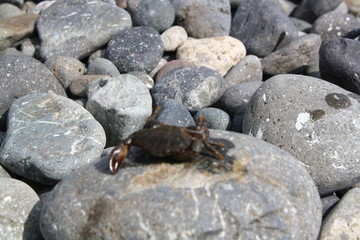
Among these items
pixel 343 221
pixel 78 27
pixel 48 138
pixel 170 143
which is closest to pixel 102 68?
pixel 78 27

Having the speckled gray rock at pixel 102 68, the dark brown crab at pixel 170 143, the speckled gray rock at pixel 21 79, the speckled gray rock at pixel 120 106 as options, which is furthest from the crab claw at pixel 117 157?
the speckled gray rock at pixel 102 68

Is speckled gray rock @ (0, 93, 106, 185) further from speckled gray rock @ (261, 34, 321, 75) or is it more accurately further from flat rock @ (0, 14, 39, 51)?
speckled gray rock @ (261, 34, 321, 75)

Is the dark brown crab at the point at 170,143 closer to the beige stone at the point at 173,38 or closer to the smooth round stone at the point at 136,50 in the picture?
the smooth round stone at the point at 136,50

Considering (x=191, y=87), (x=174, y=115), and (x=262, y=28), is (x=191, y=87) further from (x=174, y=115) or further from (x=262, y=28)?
(x=262, y=28)

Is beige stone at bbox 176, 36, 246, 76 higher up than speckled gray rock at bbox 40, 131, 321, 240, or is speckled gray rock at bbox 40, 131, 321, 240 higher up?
speckled gray rock at bbox 40, 131, 321, 240

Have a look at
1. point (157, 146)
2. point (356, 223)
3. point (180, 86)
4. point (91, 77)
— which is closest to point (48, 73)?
point (91, 77)

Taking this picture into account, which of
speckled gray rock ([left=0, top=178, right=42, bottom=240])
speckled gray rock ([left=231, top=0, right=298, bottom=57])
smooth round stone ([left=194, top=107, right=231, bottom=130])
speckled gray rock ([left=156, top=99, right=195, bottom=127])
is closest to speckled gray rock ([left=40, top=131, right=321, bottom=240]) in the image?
speckled gray rock ([left=0, top=178, right=42, bottom=240])
